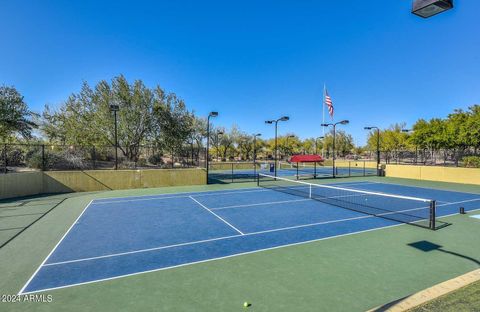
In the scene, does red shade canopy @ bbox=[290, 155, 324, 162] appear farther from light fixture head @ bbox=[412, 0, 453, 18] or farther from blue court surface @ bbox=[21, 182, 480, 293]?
light fixture head @ bbox=[412, 0, 453, 18]

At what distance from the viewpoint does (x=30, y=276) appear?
22.4ft

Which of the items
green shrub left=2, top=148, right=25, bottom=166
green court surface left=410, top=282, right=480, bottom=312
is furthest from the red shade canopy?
green shrub left=2, top=148, right=25, bottom=166

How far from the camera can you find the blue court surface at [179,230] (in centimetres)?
747

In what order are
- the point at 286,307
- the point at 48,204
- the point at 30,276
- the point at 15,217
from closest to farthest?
the point at 286,307
the point at 30,276
the point at 15,217
the point at 48,204

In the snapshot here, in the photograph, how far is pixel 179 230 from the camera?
35.8ft

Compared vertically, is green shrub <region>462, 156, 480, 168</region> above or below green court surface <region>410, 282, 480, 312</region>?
above

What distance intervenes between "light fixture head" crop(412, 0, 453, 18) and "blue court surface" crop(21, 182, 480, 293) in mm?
7493

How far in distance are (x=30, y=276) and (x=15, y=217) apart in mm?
8115

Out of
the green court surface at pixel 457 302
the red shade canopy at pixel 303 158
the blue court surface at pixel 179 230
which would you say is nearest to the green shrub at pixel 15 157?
the blue court surface at pixel 179 230

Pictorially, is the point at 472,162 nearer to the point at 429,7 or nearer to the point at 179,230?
the point at 179,230

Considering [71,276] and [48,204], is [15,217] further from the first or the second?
[71,276]

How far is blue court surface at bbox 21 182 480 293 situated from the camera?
747 centimetres

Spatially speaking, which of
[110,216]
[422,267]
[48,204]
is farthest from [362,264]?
[48,204]

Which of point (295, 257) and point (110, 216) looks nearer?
point (295, 257)
